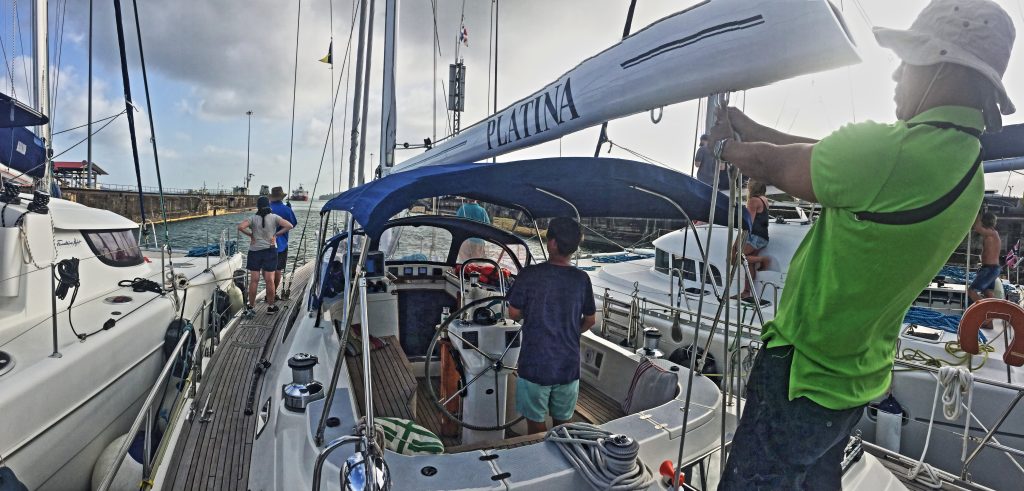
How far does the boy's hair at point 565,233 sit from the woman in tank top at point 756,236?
150 inches

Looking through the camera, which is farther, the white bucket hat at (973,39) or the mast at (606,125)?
the mast at (606,125)

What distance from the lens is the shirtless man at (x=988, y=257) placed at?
6188 millimetres

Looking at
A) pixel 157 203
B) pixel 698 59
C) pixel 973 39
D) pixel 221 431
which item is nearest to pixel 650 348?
pixel 698 59

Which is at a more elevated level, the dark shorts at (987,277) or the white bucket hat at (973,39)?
the white bucket hat at (973,39)

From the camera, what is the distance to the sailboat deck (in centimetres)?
330

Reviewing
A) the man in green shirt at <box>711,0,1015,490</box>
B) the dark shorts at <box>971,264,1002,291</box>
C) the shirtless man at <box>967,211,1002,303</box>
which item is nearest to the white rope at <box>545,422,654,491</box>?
the man in green shirt at <box>711,0,1015,490</box>

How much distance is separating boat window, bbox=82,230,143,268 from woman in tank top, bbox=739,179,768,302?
22.6ft

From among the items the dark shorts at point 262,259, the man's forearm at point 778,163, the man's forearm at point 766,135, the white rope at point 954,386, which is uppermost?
the man's forearm at point 766,135

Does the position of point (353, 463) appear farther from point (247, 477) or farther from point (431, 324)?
point (431, 324)

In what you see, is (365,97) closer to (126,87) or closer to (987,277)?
(126,87)

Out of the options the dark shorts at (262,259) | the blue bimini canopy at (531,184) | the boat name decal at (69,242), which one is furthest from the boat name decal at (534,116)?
the dark shorts at (262,259)

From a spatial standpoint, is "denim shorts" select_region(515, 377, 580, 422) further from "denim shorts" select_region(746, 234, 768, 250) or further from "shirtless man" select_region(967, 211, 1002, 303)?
"shirtless man" select_region(967, 211, 1002, 303)

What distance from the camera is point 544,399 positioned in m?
2.62

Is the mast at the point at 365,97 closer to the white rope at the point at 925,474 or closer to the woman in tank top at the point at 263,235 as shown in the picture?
the woman in tank top at the point at 263,235
